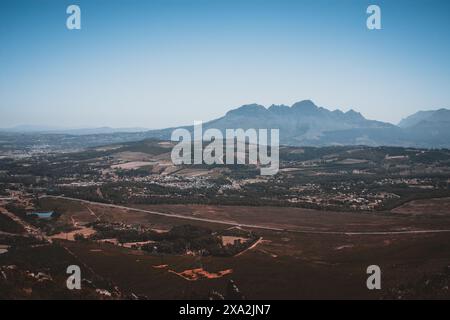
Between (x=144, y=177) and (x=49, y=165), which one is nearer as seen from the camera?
(x=144, y=177)

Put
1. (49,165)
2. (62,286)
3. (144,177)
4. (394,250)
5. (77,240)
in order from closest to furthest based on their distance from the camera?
(62,286)
(394,250)
(77,240)
(144,177)
(49,165)

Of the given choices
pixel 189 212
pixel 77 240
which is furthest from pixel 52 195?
pixel 77 240

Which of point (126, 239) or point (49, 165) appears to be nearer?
point (126, 239)

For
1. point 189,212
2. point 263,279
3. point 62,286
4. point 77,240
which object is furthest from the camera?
point 189,212

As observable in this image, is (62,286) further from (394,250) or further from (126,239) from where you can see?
(394,250)

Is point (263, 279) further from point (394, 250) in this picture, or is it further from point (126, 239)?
point (126, 239)

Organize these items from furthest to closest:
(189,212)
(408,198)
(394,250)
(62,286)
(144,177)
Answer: (144,177) → (408,198) → (189,212) → (394,250) → (62,286)
